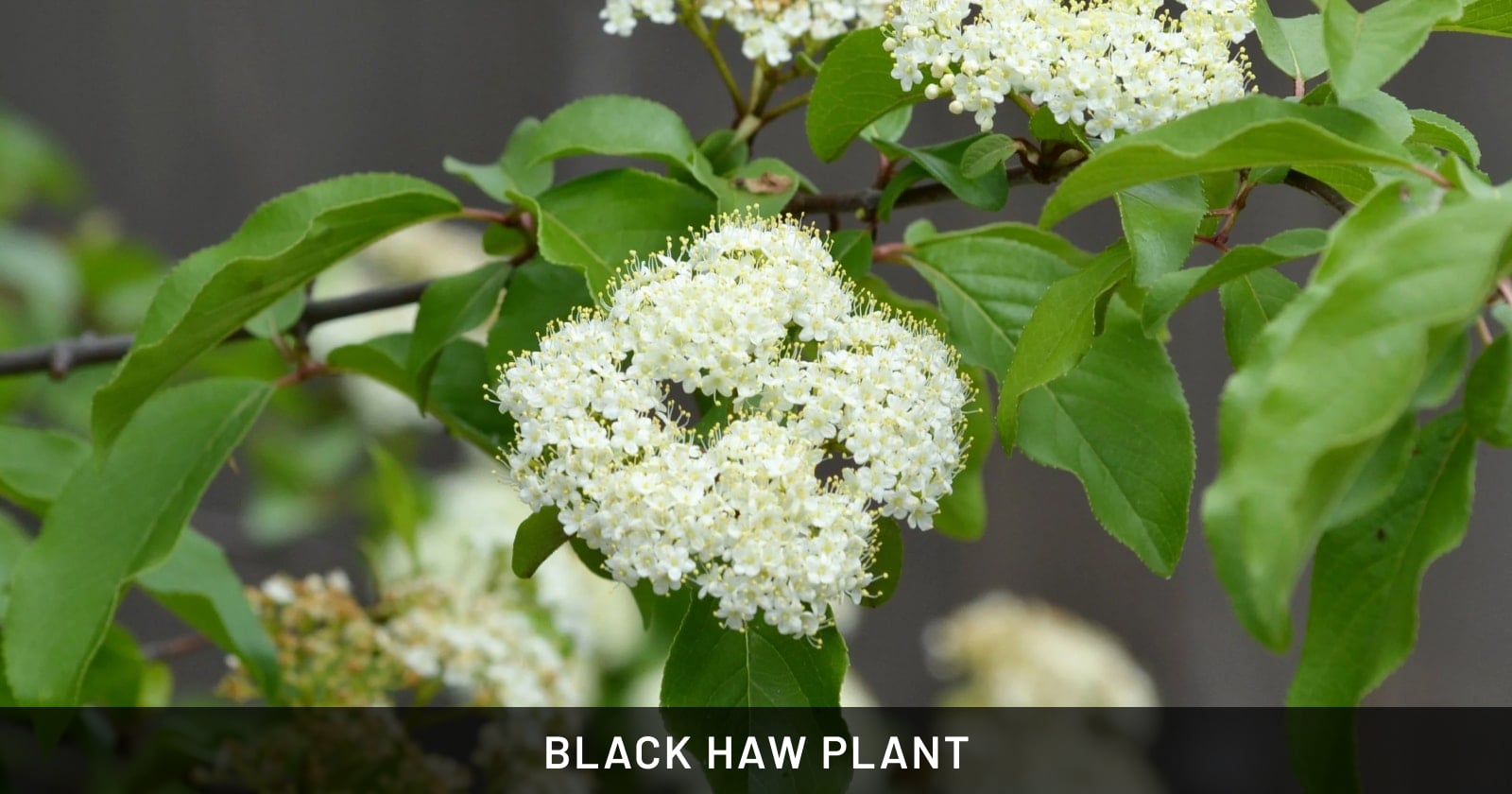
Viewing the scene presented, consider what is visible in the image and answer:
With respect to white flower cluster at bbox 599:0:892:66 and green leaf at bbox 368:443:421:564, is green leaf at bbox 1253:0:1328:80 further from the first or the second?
green leaf at bbox 368:443:421:564

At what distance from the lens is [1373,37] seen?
51cm

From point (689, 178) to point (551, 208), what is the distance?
75mm

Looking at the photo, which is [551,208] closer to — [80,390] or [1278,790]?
[80,390]

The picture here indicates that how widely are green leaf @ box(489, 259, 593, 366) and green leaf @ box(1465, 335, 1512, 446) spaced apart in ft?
1.27

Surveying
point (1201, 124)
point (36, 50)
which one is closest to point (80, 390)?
point (36, 50)

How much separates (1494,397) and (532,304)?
0.43 m

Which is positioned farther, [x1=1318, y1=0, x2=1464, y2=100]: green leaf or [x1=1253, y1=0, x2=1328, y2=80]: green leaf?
[x1=1253, y1=0, x2=1328, y2=80]: green leaf

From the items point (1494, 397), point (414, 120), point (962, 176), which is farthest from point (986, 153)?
point (414, 120)

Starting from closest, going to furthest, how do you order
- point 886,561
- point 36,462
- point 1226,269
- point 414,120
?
1. point 1226,269
2. point 886,561
3. point 36,462
4. point 414,120

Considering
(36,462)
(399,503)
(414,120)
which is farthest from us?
(414,120)

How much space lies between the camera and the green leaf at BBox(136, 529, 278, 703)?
0.84m

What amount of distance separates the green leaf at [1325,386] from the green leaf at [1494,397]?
0.19ft

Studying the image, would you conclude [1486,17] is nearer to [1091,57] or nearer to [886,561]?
[1091,57]

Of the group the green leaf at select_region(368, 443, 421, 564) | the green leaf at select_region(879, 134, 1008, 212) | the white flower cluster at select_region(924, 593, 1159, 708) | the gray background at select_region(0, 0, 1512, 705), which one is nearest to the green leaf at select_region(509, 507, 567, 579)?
the green leaf at select_region(879, 134, 1008, 212)
